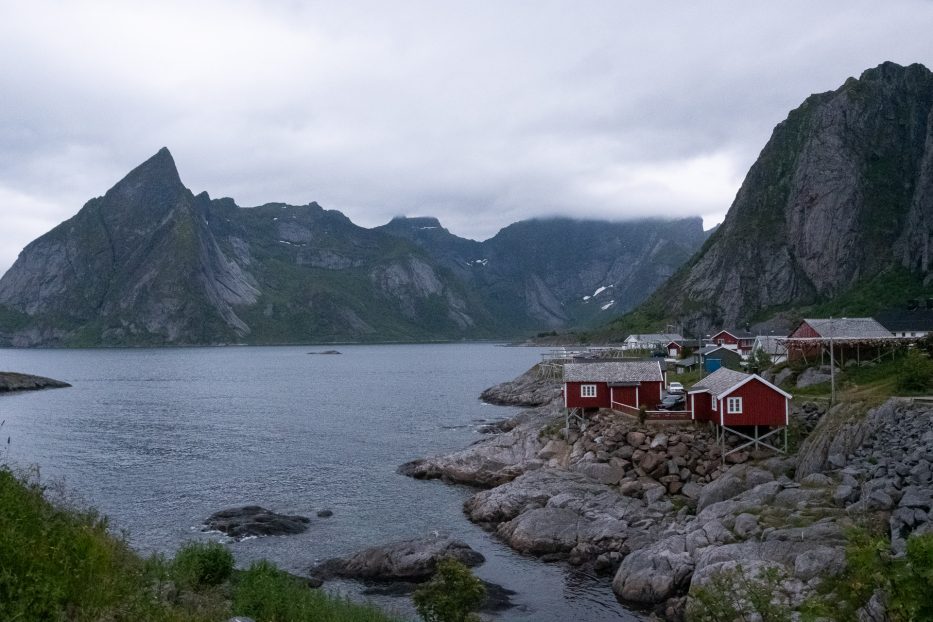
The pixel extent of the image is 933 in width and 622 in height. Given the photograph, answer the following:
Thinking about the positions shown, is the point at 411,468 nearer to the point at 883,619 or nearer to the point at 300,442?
the point at 300,442

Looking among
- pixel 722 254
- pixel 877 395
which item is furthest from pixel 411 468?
pixel 722 254

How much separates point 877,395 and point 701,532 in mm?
17842

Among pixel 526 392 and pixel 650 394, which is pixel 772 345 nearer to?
pixel 650 394

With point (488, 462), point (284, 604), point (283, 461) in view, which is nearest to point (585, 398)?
point (488, 462)

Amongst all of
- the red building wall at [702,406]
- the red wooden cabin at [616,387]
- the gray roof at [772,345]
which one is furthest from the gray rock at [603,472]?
the gray roof at [772,345]

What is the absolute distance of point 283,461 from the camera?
197 ft

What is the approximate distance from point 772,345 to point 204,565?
240 feet

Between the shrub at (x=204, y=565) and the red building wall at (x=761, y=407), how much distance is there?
104 feet

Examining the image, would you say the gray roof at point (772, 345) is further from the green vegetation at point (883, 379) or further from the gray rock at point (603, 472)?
the gray rock at point (603, 472)

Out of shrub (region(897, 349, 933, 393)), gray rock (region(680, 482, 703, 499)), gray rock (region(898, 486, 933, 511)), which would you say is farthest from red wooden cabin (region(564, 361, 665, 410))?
gray rock (region(898, 486, 933, 511))

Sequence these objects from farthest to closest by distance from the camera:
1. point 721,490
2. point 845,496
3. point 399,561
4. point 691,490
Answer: point 691,490 < point 721,490 < point 399,561 < point 845,496

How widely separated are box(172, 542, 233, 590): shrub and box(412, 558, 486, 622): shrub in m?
7.42

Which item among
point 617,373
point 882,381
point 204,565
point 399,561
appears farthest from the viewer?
point 617,373

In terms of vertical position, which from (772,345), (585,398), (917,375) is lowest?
(585,398)
